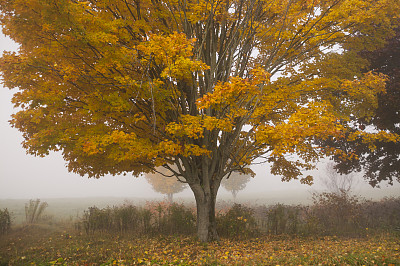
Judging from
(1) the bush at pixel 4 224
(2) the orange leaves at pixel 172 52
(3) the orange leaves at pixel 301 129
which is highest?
(2) the orange leaves at pixel 172 52

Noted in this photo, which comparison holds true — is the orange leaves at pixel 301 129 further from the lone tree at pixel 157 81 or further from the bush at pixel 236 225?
the bush at pixel 236 225

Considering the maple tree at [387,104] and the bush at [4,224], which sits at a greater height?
the maple tree at [387,104]

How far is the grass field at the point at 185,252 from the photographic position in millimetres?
4379

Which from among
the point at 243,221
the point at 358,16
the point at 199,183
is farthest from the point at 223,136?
the point at 358,16

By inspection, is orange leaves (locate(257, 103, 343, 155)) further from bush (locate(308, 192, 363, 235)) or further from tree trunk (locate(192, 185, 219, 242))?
bush (locate(308, 192, 363, 235))

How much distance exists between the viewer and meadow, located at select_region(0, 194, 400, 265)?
197 inches

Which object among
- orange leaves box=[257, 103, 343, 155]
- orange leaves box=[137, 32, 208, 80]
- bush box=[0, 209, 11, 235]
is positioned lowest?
bush box=[0, 209, 11, 235]

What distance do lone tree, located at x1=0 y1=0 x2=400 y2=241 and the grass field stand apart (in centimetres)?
118

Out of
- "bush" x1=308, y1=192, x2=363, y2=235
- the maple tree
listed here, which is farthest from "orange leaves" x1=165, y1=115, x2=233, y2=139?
"bush" x1=308, y1=192, x2=363, y2=235

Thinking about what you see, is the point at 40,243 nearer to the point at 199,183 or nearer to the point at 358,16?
the point at 199,183

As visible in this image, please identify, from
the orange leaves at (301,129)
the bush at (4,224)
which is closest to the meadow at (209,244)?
the bush at (4,224)

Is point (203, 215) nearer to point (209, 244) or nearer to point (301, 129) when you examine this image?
point (209, 244)

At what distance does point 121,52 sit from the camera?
533 centimetres

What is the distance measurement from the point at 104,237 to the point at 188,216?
293 centimetres
